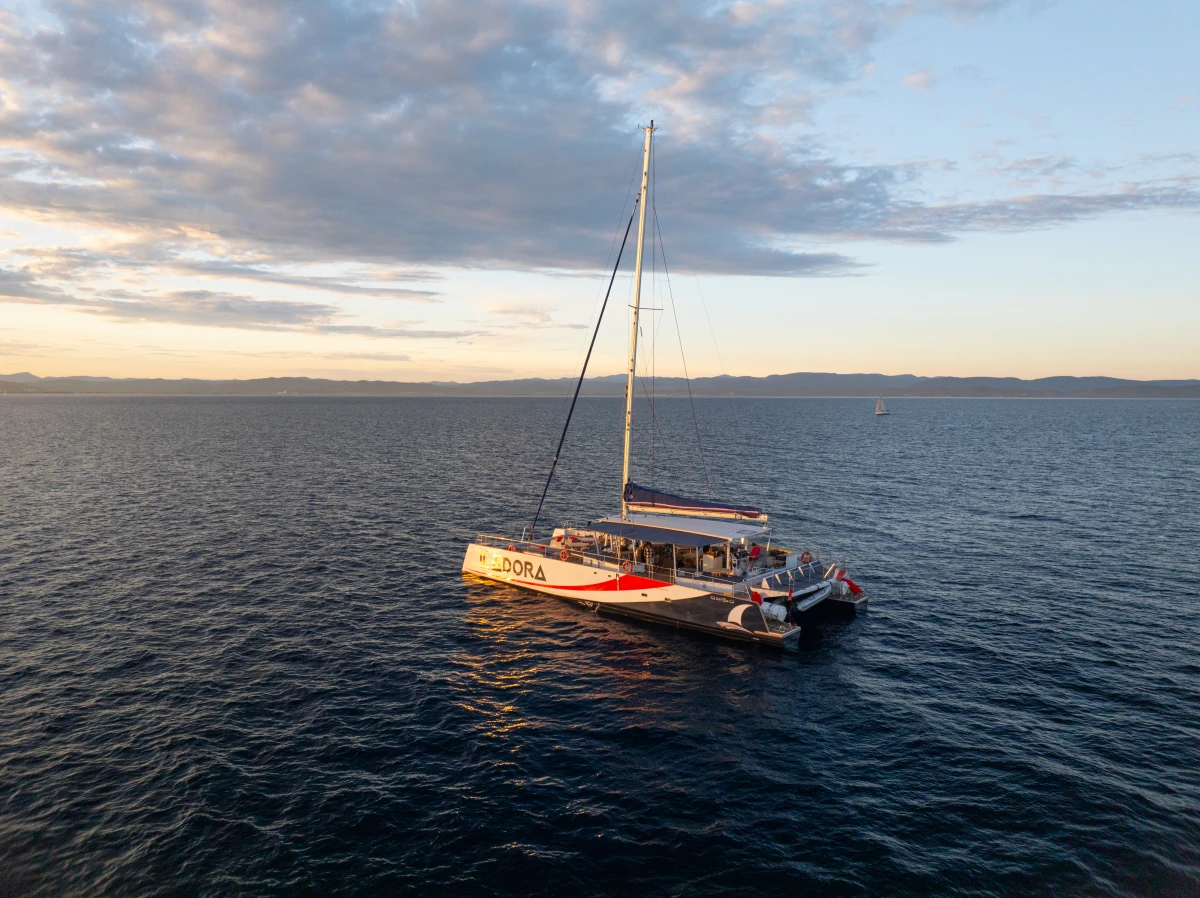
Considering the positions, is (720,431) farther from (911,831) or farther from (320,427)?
(911,831)

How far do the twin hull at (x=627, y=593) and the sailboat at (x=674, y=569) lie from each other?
0.19ft

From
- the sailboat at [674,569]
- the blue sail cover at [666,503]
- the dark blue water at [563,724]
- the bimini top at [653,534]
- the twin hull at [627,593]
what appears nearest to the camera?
the dark blue water at [563,724]

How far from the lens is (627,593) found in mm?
36875

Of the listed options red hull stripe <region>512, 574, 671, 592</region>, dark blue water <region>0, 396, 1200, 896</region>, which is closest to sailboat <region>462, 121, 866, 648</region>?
red hull stripe <region>512, 574, 671, 592</region>

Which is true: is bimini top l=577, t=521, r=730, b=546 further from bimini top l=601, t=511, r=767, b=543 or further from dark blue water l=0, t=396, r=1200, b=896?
dark blue water l=0, t=396, r=1200, b=896

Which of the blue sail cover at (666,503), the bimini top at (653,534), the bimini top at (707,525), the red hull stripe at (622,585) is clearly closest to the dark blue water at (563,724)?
the red hull stripe at (622,585)

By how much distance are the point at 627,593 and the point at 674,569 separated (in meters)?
2.98

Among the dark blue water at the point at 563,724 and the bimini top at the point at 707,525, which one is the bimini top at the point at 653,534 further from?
the dark blue water at the point at 563,724

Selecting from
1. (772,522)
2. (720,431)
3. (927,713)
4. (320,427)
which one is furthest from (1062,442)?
(320,427)

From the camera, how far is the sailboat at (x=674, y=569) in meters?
34.2

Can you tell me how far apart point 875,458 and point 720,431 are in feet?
193

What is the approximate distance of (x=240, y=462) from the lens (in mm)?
94500

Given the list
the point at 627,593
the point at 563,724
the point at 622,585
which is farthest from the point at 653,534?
the point at 563,724

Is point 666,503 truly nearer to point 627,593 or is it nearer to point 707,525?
point 707,525
